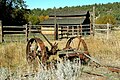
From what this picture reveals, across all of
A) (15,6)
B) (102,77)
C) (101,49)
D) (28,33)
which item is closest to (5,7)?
(15,6)

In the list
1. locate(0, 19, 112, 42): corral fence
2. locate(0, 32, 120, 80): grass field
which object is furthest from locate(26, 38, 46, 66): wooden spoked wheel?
locate(0, 19, 112, 42): corral fence

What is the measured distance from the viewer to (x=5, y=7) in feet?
146

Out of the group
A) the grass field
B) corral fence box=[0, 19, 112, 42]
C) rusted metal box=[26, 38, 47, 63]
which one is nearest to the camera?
the grass field

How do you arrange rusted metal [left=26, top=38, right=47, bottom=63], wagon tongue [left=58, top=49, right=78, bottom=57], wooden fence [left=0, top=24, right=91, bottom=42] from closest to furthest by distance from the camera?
rusted metal [left=26, top=38, right=47, bottom=63] → wagon tongue [left=58, top=49, right=78, bottom=57] → wooden fence [left=0, top=24, right=91, bottom=42]

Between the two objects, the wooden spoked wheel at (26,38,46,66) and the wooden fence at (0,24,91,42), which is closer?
the wooden spoked wheel at (26,38,46,66)

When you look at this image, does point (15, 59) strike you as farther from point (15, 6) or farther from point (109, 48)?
point (15, 6)

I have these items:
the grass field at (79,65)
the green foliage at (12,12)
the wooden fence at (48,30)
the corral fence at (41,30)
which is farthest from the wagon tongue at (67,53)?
the green foliage at (12,12)

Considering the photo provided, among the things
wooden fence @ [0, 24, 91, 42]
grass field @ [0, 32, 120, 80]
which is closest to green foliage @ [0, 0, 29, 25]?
wooden fence @ [0, 24, 91, 42]

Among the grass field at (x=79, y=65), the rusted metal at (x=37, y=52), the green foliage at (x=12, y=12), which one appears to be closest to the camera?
the grass field at (x=79, y=65)

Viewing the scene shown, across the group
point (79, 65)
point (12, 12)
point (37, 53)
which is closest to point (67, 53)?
point (37, 53)

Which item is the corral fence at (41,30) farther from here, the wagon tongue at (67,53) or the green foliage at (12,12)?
the green foliage at (12,12)

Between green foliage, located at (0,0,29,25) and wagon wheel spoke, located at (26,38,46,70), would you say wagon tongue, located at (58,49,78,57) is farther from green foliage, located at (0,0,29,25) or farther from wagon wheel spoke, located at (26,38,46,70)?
green foliage, located at (0,0,29,25)

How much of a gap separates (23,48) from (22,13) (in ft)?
121

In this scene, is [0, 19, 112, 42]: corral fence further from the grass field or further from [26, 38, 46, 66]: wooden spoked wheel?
[26, 38, 46, 66]: wooden spoked wheel
